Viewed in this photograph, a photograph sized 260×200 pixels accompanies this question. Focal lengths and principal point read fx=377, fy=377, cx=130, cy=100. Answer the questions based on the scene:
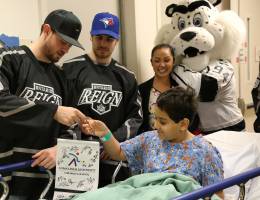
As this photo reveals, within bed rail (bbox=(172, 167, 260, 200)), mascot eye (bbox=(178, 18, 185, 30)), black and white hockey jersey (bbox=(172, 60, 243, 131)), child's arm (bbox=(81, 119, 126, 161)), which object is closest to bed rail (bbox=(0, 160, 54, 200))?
child's arm (bbox=(81, 119, 126, 161))

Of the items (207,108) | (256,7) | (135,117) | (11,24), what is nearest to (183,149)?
(135,117)

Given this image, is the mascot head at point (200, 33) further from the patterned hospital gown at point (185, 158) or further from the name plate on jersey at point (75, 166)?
the name plate on jersey at point (75, 166)

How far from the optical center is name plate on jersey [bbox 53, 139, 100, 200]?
163 centimetres

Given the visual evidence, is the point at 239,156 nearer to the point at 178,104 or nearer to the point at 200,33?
the point at 178,104

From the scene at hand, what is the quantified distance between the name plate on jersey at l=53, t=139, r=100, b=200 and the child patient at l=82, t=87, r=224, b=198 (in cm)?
10

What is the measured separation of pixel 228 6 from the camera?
3.86 m

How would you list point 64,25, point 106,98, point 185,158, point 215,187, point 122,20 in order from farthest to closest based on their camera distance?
point 122,20
point 106,98
point 64,25
point 185,158
point 215,187

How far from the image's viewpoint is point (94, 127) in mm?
1710

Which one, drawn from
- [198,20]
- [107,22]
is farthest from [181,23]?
[107,22]

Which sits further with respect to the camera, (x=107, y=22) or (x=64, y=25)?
(x=107, y=22)

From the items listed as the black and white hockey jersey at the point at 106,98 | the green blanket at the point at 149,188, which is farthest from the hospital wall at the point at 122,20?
the green blanket at the point at 149,188

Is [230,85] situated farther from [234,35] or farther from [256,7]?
[256,7]

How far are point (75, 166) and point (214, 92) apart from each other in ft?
4.07

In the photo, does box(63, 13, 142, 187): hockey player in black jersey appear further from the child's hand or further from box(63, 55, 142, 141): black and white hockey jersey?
the child's hand
